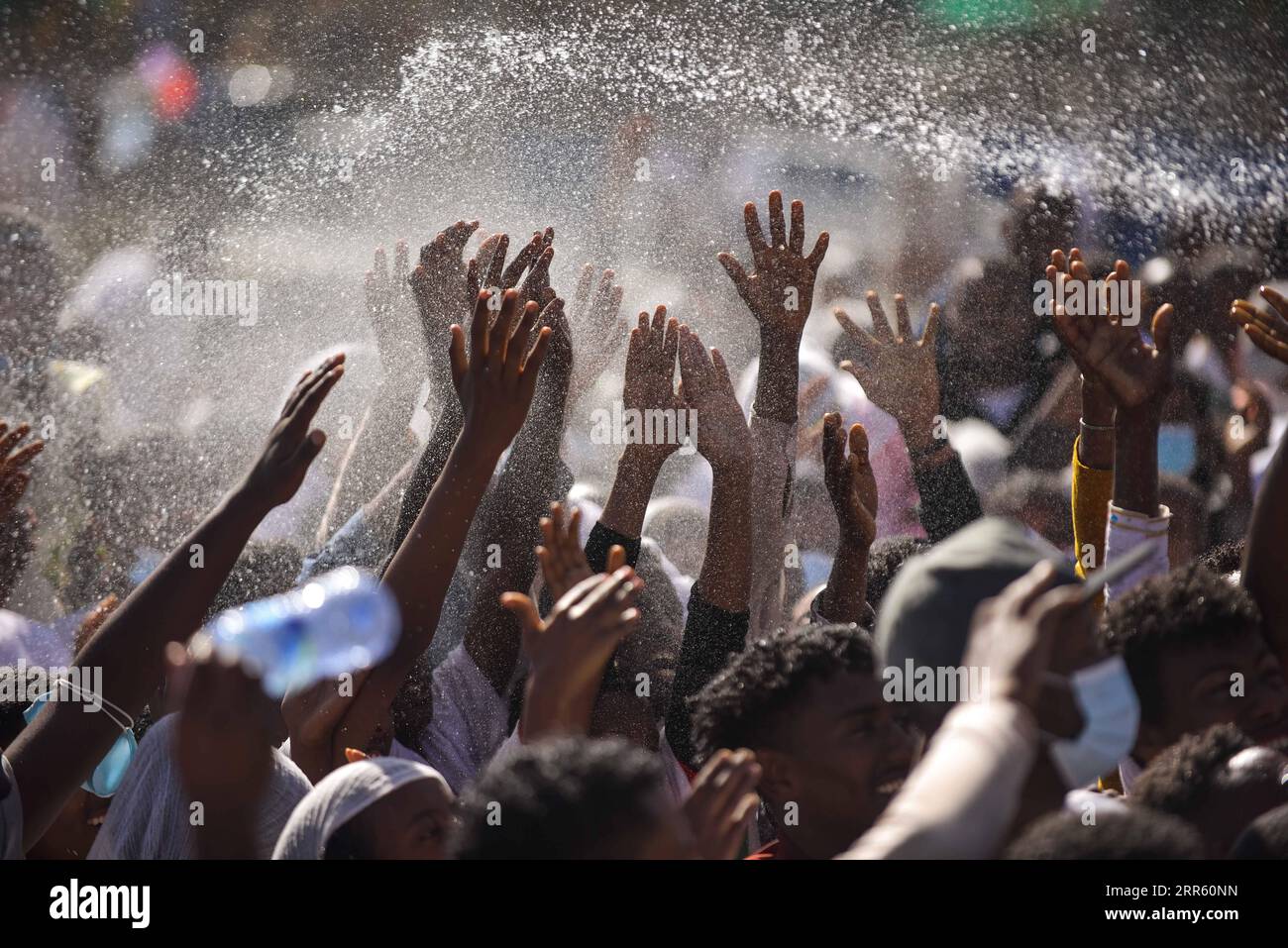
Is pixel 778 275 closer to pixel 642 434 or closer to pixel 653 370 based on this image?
pixel 653 370

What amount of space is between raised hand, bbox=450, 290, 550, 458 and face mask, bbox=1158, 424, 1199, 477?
2410mm

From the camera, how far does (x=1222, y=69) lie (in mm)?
5293

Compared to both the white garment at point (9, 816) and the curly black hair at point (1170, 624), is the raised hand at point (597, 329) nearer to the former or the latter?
the curly black hair at point (1170, 624)

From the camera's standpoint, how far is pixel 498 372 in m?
2.73

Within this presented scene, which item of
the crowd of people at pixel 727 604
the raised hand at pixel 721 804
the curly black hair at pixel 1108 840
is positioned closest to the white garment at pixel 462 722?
the crowd of people at pixel 727 604

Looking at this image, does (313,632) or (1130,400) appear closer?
(313,632)

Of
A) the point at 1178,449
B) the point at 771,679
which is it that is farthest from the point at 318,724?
the point at 1178,449

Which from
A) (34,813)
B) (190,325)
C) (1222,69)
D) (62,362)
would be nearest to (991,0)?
(1222,69)

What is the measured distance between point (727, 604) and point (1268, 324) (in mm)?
1243

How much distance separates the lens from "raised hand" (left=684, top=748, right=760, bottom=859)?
1.91m

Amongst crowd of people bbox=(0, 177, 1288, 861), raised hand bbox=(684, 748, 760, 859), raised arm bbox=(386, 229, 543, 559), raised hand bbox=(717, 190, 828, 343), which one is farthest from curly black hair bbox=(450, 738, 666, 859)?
raised hand bbox=(717, 190, 828, 343)

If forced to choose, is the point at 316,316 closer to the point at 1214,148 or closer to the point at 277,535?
the point at 277,535

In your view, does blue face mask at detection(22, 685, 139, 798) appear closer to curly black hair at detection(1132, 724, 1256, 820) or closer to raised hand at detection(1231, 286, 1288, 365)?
curly black hair at detection(1132, 724, 1256, 820)

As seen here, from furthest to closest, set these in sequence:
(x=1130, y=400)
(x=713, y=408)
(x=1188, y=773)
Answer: (x=713, y=408)
(x=1130, y=400)
(x=1188, y=773)
